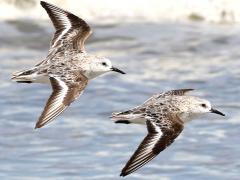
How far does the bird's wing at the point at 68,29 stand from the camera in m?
11.2

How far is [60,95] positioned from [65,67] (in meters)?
0.65

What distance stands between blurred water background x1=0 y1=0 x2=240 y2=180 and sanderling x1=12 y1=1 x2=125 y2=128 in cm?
168

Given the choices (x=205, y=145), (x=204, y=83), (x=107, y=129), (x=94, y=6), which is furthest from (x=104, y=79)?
(x=94, y=6)

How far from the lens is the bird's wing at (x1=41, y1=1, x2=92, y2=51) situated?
11.2m

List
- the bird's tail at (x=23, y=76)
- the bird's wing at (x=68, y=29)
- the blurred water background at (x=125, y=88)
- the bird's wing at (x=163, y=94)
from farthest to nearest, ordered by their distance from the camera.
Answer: the blurred water background at (x=125, y=88) < the bird's wing at (x=68, y=29) < the bird's wing at (x=163, y=94) < the bird's tail at (x=23, y=76)

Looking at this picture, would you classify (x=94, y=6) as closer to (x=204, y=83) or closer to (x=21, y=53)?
(x=21, y=53)

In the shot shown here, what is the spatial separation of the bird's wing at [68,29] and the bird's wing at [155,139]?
1.93 m

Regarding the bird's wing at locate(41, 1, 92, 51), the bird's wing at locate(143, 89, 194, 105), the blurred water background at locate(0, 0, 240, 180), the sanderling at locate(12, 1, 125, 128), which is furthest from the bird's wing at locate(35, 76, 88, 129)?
the blurred water background at locate(0, 0, 240, 180)

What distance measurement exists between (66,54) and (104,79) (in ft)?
17.8

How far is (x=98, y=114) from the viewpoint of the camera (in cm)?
1443

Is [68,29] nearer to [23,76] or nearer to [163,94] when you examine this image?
[23,76]

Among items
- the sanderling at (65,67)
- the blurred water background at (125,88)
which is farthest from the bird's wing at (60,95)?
the blurred water background at (125,88)

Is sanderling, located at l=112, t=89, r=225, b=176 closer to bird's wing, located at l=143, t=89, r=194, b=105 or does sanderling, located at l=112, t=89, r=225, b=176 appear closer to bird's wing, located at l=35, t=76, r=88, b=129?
bird's wing, located at l=143, t=89, r=194, b=105

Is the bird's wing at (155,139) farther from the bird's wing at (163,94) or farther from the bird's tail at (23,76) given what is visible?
the bird's tail at (23,76)
